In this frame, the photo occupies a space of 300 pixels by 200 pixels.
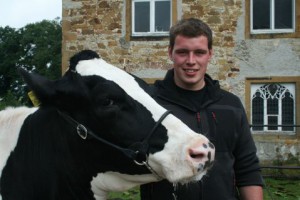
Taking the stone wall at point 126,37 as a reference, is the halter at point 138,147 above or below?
below

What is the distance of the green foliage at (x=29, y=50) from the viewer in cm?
4492

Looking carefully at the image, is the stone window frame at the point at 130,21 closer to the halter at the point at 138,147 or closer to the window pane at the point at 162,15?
the window pane at the point at 162,15

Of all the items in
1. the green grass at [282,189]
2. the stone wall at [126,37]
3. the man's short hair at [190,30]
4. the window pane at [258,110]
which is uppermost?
the stone wall at [126,37]

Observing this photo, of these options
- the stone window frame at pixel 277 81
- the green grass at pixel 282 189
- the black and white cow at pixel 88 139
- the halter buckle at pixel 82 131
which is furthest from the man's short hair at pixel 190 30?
the stone window frame at pixel 277 81

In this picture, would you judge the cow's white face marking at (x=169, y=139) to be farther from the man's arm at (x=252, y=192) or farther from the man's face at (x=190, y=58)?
the man's arm at (x=252, y=192)

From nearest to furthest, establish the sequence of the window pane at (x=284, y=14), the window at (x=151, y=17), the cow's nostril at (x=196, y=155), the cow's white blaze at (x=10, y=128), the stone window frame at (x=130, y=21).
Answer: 1. the cow's nostril at (x=196, y=155)
2. the cow's white blaze at (x=10, y=128)
3. the window pane at (x=284, y=14)
4. the stone window frame at (x=130, y=21)
5. the window at (x=151, y=17)

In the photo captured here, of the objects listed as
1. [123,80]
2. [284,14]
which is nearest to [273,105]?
[284,14]

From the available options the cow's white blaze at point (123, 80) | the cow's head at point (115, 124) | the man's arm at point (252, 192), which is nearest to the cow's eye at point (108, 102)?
the cow's head at point (115, 124)

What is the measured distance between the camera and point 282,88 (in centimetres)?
1277

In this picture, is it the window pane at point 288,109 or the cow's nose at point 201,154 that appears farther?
the window pane at point 288,109

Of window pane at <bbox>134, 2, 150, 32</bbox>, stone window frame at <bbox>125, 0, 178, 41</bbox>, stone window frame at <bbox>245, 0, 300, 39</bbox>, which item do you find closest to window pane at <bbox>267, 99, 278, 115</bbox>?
stone window frame at <bbox>245, 0, 300, 39</bbox>

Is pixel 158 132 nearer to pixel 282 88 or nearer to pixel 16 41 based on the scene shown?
pixel 282 88

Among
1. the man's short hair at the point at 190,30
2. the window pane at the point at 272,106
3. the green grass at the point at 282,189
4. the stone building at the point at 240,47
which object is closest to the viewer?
the man's short hair at the point at 190,30

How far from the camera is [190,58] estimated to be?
11.2 ft
